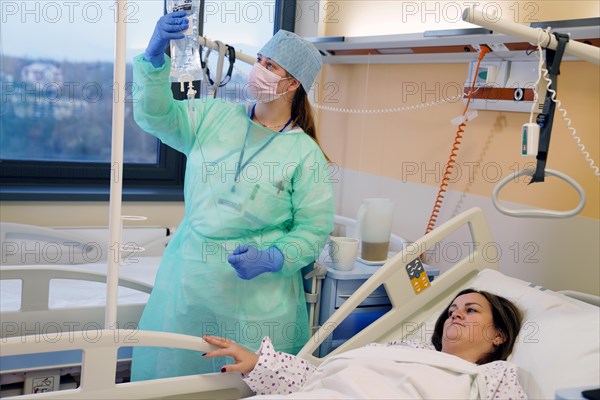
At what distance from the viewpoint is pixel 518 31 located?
1758mm

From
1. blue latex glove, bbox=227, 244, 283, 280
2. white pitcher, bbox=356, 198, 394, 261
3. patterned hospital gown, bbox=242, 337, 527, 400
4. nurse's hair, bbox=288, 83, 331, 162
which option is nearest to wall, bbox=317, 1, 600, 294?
white pitcher, bbox=356, 198, 394, 261

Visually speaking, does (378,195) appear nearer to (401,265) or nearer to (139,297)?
(401,265)

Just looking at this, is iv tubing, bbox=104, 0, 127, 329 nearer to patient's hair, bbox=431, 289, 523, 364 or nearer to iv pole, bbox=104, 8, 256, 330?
iv pole, bbox=104, 8, 256, 330

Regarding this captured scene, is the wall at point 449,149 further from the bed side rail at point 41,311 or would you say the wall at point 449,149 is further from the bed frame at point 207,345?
the bed side rail at point 41,311

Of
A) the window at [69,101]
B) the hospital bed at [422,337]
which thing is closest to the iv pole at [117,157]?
the hospital bed at [422,337]

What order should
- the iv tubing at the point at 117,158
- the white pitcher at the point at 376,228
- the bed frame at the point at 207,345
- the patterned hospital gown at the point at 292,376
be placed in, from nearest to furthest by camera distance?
the iv tubing at the point at 117,158 < the bed frame at the point at 207,345 < the patterned hospital gown at the point at 292,376 < the white pitcher at the point at 376,228

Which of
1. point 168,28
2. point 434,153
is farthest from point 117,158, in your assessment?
point 434,153

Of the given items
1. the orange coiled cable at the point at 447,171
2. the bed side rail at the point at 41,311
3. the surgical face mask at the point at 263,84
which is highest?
the surgical face mask at the point at 263,84

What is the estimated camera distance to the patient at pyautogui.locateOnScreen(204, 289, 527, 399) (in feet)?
6.24

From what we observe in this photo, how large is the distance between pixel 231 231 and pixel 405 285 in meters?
0.61

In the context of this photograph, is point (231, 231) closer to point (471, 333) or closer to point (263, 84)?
point (263, 84)

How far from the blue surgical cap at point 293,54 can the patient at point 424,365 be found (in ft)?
2.90

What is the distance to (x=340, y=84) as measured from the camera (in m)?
3.62

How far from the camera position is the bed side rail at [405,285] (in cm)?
233
